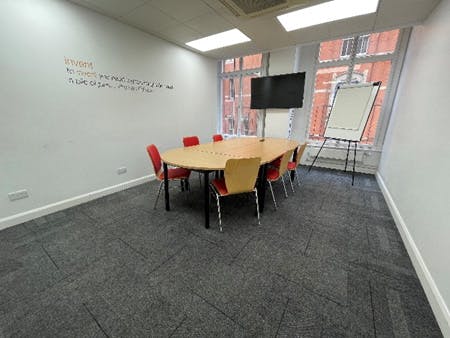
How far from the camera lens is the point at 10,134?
7.22 feet

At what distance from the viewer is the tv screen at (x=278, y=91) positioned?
14.4ft

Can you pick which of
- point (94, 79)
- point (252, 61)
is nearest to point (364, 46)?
point (252, 61)

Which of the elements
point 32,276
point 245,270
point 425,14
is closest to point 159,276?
point 245,270

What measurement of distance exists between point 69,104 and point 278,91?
4.09 metres

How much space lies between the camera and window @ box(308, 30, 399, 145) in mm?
3832

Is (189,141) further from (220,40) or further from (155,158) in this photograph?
(220,40)

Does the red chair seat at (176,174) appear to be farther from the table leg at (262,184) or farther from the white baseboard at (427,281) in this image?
the white baseboard at (427,281)

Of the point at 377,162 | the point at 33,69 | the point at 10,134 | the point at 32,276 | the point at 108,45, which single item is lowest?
the point at 32,276

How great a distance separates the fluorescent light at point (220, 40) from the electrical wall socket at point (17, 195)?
368 cm

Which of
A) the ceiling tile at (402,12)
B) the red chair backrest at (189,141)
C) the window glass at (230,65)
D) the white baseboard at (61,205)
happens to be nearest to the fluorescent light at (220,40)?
the window glass at (230,65)

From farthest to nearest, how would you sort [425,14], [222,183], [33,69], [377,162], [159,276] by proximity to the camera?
[377,162], [425,14], [222,183], [33,69], [159,276]

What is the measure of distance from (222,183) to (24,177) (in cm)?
243

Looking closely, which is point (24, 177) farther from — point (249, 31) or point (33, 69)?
point (249, 31)

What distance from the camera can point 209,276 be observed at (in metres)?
1.60
